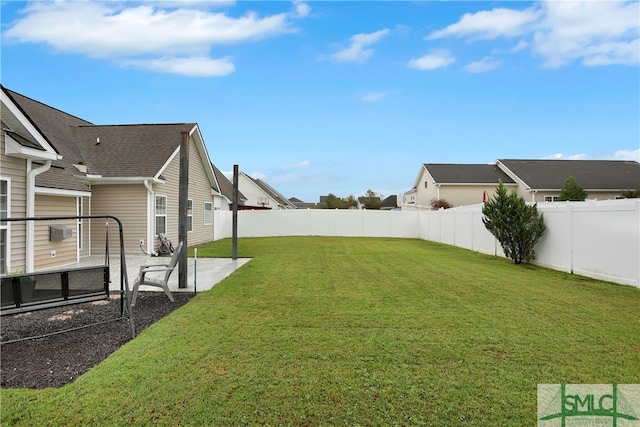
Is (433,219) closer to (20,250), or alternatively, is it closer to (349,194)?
(20,250)

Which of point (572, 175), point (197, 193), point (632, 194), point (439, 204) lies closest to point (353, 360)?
point (197, 193)

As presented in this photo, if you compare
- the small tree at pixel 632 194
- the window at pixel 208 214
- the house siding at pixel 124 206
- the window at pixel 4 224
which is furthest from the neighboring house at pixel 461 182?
the window at pixel 4 224

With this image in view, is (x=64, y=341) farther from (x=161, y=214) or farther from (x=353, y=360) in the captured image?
(x=161, y=214)

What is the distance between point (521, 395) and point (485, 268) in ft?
26.1

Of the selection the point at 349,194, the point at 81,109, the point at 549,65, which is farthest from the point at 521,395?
the point at 349,194

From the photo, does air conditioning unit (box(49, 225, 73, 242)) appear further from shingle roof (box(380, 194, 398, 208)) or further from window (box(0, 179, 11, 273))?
shingle roof (box(380, 194, 398, 208))

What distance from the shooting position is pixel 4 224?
7.86 m

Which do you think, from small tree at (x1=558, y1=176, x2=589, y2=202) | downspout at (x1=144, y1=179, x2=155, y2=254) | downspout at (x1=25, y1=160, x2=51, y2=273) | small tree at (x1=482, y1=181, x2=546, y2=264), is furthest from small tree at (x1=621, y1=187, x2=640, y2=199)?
downspout at (x1=25, y1=160, x2=51, y2=273)

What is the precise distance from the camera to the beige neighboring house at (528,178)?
2862cm

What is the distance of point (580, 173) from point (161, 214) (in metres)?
31.7

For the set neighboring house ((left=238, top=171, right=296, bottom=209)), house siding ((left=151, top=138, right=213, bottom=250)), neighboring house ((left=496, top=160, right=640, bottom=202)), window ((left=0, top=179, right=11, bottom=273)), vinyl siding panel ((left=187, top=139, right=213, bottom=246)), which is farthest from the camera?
neighboring house ((left=238, top=171, right=296, bottom=209))

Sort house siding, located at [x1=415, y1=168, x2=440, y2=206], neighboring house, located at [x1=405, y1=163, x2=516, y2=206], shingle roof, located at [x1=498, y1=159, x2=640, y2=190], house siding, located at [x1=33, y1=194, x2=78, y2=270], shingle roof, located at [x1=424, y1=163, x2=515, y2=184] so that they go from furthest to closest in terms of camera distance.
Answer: house siding, located at [x1=415, y1=168, x2=440, y2=206], shingle roof, located at [x1=424, y1=163, x2=515, y2=184], neighboring house, located at [x1=405, y1=163, x2=516, y2=206], shingle roof, located at [x1=498, y1=159, x2=640, y2=190], house siding, located at [x1=33, y1=194, x2=78, y2=270]

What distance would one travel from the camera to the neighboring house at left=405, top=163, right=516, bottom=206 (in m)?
31.1

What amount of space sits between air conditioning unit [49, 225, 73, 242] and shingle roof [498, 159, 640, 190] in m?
29.5
